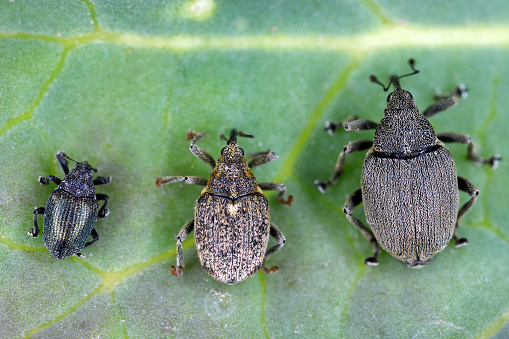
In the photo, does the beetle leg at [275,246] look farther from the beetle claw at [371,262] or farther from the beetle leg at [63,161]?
the beetle leg at [63,161]

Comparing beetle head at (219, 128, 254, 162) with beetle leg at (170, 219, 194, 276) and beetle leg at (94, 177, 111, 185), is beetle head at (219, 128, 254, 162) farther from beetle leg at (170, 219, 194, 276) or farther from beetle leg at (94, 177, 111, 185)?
beetle leg at (94, 177, 111, 185)

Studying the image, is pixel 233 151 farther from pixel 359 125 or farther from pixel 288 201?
pixel 359 125

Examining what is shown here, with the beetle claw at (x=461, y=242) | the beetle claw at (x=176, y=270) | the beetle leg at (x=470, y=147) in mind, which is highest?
the beetle leg at (x=470, y=147)

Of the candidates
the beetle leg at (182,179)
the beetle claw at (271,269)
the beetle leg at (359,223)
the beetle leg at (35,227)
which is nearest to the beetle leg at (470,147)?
the beetle leg at (359,223)

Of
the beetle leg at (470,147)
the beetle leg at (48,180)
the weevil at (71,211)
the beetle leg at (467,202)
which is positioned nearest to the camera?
the weevil at (71,211)

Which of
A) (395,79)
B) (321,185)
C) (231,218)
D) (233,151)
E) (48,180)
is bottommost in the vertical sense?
(48,180)

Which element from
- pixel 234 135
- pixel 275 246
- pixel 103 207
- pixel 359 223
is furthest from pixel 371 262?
pixel 103 207
